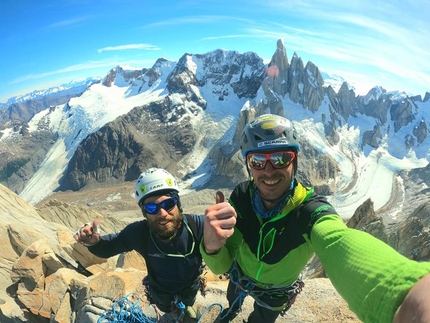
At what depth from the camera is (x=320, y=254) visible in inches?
141

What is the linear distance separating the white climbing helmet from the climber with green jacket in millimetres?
2285

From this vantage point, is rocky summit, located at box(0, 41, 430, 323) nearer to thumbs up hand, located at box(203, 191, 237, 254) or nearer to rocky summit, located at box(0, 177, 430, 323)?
rocky summit, located at box(0, 177, 430, 323)

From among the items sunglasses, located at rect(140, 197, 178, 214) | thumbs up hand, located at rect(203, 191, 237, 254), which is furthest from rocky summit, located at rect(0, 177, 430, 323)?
thumbs up hand, located at rect(203, 191, 237, 254)

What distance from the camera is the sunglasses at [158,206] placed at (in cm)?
655

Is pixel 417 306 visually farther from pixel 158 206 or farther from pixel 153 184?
pixel 153 184

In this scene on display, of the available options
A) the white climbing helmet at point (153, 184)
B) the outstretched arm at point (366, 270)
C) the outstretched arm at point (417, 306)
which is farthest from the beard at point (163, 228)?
the outstretched arm at point (417, 306)

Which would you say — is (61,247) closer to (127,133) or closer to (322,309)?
(322,309)

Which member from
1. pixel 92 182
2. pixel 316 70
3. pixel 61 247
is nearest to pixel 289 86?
pixel 316 70

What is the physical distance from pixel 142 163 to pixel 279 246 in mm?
173426

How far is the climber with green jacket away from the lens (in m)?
2.35

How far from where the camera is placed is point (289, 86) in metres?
191

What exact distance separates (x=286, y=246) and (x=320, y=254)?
3.47 ft

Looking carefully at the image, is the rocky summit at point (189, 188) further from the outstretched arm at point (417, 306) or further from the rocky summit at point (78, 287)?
the outstretched arm at point (417, 306)

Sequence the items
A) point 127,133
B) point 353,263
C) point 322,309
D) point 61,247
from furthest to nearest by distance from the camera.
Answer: point 127,133, point 61,247, point 322,309, point 353,263
